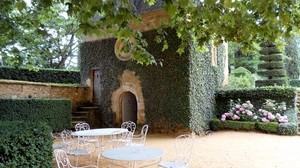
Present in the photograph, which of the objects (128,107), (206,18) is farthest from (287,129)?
(206,18)

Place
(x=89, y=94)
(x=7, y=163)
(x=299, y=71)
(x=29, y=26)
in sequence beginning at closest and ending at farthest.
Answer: (x=7, y=163)
(x=29, y=26)
(x=89, y=94)
(x=299, y=71)

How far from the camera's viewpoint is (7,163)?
3318mm

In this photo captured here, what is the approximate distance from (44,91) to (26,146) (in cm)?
770

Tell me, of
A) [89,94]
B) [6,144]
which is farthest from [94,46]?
[6,144]

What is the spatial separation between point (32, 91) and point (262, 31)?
9.14m

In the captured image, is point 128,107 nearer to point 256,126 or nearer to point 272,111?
point 256,126

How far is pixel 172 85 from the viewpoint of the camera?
9.98 meters

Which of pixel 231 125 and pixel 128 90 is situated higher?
pixel 128 90

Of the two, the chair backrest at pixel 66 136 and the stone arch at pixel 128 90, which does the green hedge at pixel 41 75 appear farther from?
the chair backrest at pixel 66 136

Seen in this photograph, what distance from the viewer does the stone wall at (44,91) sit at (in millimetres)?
9750

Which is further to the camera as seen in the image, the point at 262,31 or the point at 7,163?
the point at 262,31

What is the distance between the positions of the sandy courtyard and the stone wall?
418 centimetres

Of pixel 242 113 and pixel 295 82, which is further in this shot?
pixel 295 82

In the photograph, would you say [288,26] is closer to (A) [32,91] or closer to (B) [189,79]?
(B) [189,79]
